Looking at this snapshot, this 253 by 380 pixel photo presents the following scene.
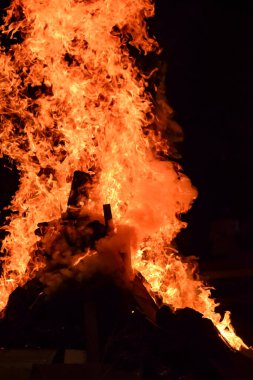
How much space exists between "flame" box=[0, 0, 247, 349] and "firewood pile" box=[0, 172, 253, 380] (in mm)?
803

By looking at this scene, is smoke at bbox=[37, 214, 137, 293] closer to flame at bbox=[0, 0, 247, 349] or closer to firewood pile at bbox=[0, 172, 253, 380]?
firewood pile at bbox=[0, 172, 253, 380]

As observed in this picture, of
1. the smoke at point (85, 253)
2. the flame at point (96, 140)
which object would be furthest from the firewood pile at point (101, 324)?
the flame at point (96, 140)

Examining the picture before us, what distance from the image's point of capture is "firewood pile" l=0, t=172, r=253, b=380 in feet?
17.2

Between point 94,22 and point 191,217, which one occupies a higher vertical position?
point 94,22

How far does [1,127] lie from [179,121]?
29.2ft

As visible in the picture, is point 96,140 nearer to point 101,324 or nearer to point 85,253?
point 85,253

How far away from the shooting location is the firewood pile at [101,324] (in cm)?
523

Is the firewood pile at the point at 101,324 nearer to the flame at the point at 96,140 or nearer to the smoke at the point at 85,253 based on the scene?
the smoke at the point at 85,253

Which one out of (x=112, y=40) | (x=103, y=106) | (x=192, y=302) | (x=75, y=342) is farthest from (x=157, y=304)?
(x=112, y=40)

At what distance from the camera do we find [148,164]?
745cm

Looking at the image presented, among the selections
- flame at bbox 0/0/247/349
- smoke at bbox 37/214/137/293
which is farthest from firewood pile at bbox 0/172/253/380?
flame at bbox 0/0/247/349

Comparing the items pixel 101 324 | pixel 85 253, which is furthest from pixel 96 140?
pixel 101 324

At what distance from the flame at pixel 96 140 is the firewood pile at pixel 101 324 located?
0.80 m

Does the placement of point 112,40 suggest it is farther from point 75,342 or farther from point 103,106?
point 75,342
